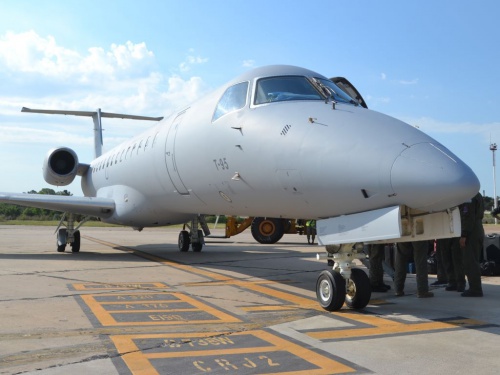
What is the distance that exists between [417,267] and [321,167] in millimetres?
2892

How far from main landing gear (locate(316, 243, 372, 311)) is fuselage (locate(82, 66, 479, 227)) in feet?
1.91

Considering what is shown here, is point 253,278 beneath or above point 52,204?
beneath

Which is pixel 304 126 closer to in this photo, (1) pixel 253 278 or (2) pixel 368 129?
(2) pixel 368 129

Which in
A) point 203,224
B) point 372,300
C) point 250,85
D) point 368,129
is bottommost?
point 372,300

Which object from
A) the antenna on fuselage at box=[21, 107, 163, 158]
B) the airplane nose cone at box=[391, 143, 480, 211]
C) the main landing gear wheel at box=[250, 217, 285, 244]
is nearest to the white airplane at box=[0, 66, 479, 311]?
the airplane nose cone at box=[391, 143, 480, 211]

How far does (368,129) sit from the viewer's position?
6.01 m

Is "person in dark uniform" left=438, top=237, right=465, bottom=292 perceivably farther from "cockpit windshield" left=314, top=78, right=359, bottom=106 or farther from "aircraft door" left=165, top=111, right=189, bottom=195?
"aircraft door" left=165, top=111, right=189, bottom=195

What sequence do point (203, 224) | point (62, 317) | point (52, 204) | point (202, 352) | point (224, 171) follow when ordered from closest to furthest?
point (202, 352) → point (62, 317) → point (224, 171) → point (52, 204) → point (203, 224)

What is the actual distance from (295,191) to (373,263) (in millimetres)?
2741

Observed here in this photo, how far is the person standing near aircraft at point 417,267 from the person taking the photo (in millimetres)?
7855

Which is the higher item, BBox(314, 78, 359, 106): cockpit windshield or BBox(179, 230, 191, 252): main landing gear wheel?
BBox(314, 78, 359, 106): cockpit windshield

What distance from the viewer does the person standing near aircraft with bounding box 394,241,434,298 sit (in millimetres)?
7855

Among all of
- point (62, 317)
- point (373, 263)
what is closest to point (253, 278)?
point (373, 263)

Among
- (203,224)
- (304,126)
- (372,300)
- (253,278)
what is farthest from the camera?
(203,224)
